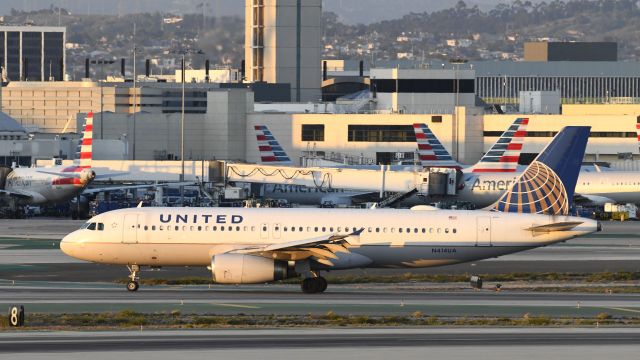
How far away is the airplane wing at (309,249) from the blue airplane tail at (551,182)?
8475mm

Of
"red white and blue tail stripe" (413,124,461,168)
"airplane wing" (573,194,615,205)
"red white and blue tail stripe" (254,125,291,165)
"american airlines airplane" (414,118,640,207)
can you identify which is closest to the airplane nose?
"american airlines airplane" (414,118,640,207)

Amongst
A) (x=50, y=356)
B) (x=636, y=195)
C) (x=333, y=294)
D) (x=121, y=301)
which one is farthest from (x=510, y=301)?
(x=636, y=195)

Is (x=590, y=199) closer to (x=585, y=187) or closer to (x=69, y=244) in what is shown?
(x=585, y=187)

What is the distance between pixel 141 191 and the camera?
12644 cm

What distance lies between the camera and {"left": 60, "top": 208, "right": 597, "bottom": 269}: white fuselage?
6116 centimetres

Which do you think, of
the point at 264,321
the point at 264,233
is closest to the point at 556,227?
the point at 264,233

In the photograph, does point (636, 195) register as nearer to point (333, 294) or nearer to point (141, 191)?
point (141, 191)

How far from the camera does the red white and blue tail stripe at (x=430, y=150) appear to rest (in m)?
133

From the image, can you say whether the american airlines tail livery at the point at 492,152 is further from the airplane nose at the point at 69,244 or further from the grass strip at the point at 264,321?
the grass strip at the point at 264,321

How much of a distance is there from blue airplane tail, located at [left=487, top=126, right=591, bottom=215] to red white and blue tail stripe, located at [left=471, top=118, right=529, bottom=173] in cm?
6085

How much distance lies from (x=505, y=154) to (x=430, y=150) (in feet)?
25.1

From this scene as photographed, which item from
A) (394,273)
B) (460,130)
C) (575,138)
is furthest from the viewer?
(460,130)

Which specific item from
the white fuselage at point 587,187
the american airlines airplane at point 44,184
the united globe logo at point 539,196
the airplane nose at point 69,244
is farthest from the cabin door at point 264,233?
the white fuselage at point 587,187

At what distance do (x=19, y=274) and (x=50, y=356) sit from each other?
2715 cm
